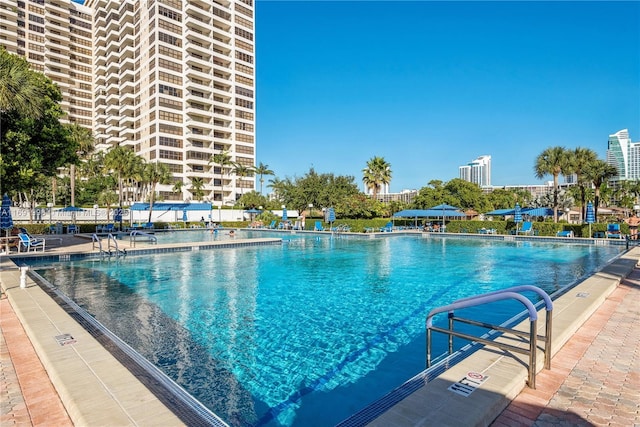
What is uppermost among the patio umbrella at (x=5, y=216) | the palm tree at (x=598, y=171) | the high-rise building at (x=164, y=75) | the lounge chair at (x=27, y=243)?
the high-rise building at (x=164, y=75)

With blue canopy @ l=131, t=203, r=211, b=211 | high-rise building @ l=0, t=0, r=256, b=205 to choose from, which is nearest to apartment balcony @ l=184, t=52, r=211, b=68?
high-rise building @ l=0, t=0, r=256, b=205

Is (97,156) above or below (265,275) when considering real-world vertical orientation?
above

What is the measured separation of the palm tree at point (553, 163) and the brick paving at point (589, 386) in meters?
30.9

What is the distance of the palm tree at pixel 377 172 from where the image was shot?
44397 mm

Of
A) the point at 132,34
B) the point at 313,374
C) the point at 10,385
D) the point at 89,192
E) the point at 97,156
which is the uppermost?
the point at 132,34

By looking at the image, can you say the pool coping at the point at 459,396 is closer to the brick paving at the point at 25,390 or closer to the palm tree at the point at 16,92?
the brick paving at the point at 25,390

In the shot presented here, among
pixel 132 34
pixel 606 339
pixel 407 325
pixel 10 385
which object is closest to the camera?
pixel 10 385

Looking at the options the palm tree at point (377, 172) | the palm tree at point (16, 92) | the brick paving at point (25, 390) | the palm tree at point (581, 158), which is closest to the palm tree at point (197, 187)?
the palm tree at point (377, 172)

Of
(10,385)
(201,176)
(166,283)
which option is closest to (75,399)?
(10,385)

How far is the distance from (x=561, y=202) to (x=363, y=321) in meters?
64.2

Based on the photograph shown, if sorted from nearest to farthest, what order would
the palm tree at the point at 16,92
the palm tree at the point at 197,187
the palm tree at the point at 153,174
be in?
the palm tree at the point at 16,92, the palm tree at the point at 153,174, the palm tree at the point at 197,187

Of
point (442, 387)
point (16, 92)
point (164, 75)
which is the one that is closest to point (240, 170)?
point (164, 75)

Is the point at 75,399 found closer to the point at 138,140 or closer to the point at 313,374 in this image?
the point at 313,374

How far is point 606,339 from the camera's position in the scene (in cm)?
489
